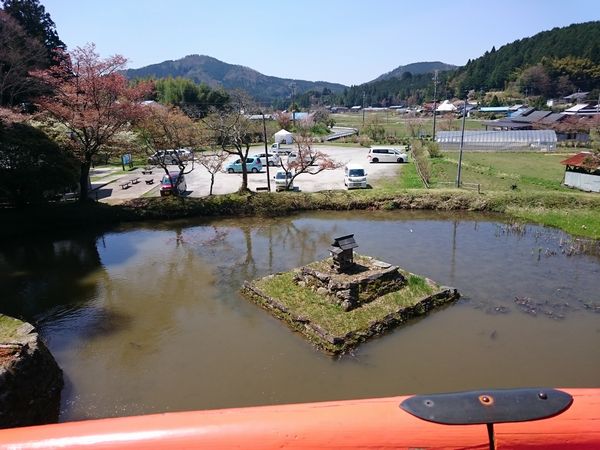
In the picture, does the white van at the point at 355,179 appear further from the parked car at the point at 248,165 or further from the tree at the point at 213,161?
the parked car at the point at 248,165

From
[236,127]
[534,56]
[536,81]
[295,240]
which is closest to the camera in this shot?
[295,240]

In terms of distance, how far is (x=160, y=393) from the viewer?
7559mm

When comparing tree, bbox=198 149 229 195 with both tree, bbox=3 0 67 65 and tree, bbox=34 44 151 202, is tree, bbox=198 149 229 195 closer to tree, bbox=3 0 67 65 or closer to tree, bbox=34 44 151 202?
tree, bbox=34 44 151 202

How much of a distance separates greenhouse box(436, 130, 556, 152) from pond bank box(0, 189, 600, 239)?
19.6 meters

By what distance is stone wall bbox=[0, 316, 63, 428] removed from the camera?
6418 millimetres

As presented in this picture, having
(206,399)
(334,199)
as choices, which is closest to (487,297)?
(206,399)

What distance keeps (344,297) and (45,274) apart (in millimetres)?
9830

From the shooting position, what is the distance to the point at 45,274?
44.0 ft

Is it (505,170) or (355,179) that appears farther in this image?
(505,170)

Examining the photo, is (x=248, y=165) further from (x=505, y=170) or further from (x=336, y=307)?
(x=336, y=307)

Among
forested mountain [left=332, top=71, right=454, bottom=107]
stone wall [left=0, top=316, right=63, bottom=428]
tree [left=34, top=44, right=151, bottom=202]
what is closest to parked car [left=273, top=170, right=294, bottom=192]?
tree [left=34, top=44, right=151, bottom=202]

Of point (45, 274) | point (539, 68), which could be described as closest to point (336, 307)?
point (45, 274)

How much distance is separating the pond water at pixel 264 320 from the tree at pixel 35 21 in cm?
2260

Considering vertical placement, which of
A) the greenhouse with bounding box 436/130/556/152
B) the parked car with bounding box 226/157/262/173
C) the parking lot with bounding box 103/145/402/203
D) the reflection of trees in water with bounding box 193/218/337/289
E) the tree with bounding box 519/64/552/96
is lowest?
Answer: the reflection of trees in water with bounding box 193/218/337/289
